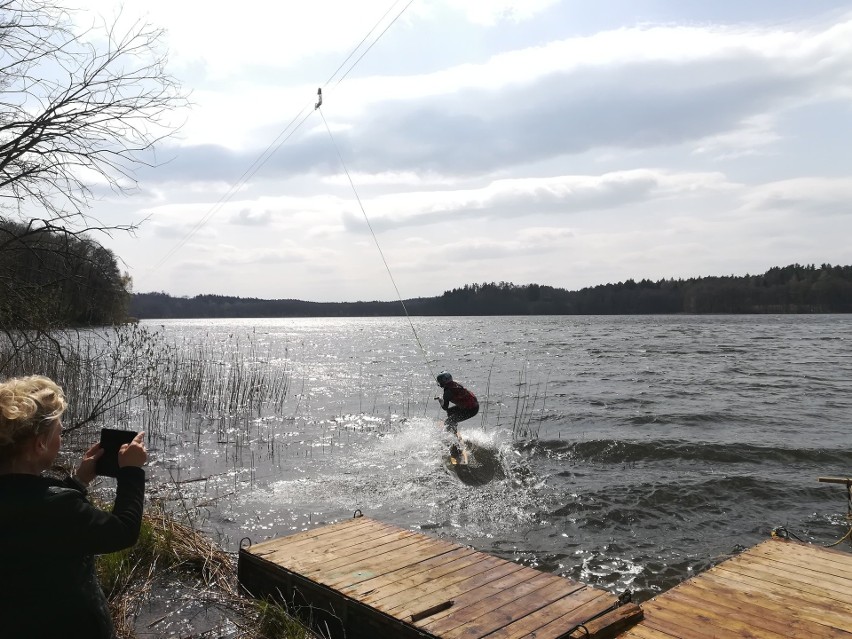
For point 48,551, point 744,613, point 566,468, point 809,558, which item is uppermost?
point 48,551

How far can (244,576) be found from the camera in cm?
645

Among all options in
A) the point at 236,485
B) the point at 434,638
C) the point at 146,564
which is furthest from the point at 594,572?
the point at 236,485

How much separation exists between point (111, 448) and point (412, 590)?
3112 millimetres

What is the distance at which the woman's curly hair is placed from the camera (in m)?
2.43

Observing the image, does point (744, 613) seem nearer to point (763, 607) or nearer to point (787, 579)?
point (763, 607)

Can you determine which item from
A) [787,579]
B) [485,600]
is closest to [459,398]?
[787,579]

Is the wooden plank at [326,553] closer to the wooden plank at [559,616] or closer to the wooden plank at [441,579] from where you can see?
the wooden plank at [441,579]

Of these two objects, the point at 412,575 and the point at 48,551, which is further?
the point at 412,575

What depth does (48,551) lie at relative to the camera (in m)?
2.54

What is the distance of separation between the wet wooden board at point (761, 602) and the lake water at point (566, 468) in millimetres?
2087

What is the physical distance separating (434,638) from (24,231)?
5.87m

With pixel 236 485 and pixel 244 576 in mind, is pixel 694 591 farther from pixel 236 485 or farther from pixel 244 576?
pixel 236 485

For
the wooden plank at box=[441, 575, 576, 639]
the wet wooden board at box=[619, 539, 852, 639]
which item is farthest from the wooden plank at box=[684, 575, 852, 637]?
the wooden plank at box=[441, 575, 576, 639]

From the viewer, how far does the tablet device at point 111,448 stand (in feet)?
9.77
